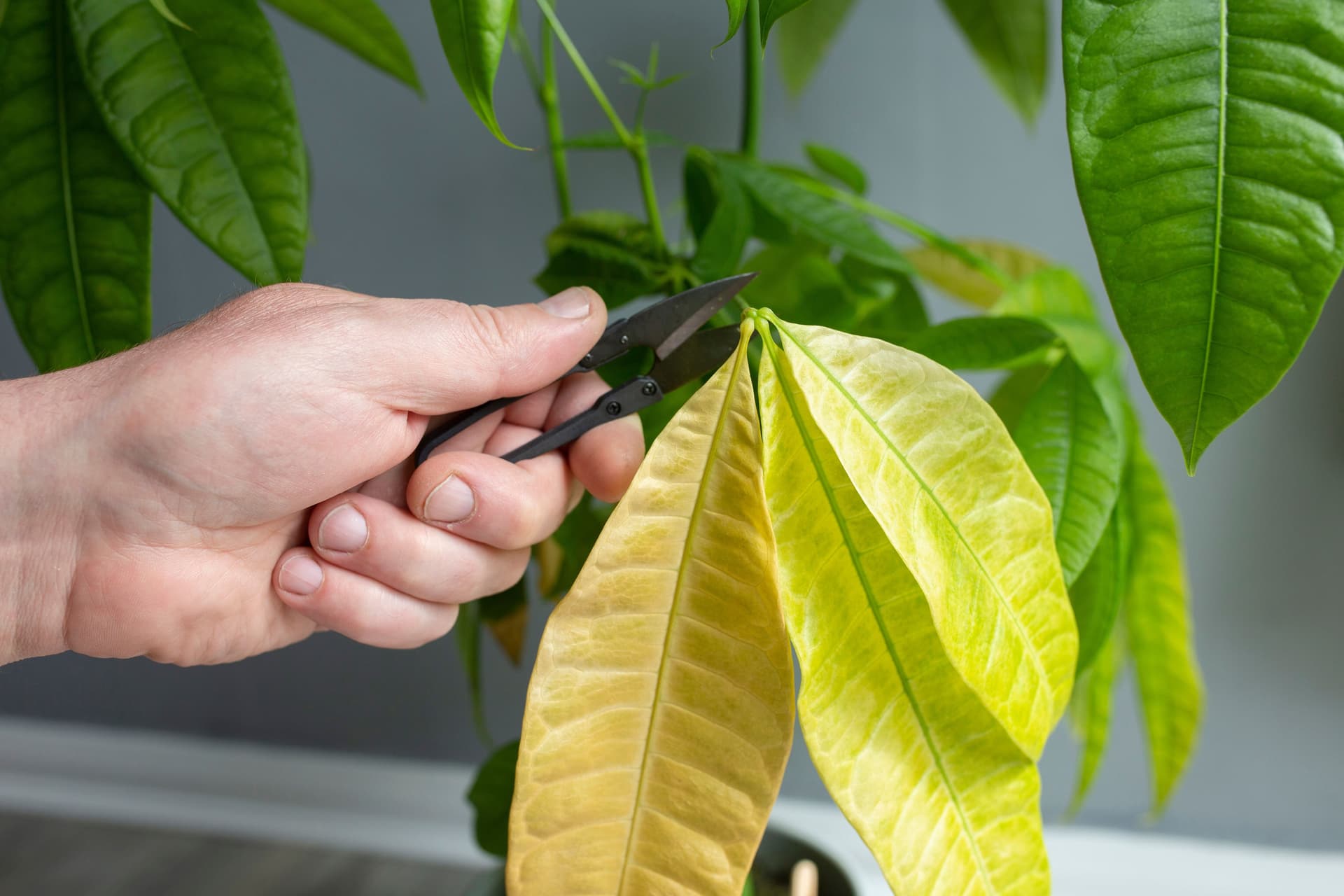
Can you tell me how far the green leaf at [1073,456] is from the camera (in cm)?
45

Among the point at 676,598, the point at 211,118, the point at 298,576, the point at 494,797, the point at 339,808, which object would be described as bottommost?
the point at 339,808

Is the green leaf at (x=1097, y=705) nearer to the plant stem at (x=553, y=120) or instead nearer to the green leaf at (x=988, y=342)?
the green leaf at (x=988, y=342)

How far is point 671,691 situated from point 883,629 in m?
0.08

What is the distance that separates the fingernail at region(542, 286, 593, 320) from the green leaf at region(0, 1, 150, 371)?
197 mm

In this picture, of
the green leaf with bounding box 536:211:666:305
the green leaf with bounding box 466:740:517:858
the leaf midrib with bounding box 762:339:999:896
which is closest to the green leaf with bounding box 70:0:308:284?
the green leaf with bounding box 536:211:666:305

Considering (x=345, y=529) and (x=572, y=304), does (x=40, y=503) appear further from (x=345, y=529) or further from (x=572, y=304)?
(x=572, y=304)

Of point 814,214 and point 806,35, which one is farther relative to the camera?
point 806,35

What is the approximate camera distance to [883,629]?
349 mm

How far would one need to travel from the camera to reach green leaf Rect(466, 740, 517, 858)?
0.64 m

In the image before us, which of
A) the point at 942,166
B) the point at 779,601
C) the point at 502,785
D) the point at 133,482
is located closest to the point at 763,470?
the point at 779,601

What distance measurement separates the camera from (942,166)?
2.95 feet

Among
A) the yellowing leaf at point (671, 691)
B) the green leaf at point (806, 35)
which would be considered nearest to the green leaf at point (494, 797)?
the yellowing leaf at point (671, 691)

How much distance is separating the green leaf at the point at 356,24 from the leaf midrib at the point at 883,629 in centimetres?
33

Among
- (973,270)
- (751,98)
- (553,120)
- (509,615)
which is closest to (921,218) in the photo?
(973,270)
